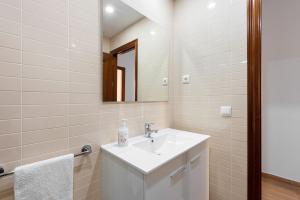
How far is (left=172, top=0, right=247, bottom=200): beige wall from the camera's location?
4.08 feet

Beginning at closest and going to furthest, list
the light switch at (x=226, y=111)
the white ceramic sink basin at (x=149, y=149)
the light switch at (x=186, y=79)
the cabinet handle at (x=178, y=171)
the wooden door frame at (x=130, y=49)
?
the white ceramic sink basin at (x=149, y=149) < the cabinet handle at (x=178, y=171) < the wooden door frame at (x=130, y=49) < the light switch at (x=226, y=111) < the light switch at (x=186, y=79)

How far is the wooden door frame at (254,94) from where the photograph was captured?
1160 mm

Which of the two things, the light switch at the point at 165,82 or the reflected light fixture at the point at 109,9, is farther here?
the light switch at the point at 165,82

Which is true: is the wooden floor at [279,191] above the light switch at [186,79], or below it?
below

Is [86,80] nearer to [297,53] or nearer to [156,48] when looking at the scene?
[156,48]

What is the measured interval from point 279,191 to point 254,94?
151 cm

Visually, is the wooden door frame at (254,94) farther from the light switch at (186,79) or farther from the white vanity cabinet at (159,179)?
the light switch at (186,79)

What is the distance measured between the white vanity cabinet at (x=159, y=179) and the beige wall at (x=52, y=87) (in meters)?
0.15

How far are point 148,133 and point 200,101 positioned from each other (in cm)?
64

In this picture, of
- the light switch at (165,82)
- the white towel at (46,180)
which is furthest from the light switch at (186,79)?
the white towel at (46,180)

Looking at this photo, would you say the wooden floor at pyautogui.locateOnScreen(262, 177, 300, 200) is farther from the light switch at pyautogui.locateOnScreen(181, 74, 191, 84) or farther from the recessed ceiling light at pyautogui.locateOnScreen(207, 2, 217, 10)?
the recessed ceiling light at pyautogui.locateOnScreen(207, 2, 217, 10)

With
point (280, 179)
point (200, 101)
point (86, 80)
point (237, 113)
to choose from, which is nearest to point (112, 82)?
point (86, 80)

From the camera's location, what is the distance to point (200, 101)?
1.50 m

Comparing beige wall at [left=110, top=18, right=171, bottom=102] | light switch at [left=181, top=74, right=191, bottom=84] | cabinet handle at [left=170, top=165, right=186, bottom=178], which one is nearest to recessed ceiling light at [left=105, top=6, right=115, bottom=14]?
beige wall at [left=110, top=18, right=171, bottom=102]
